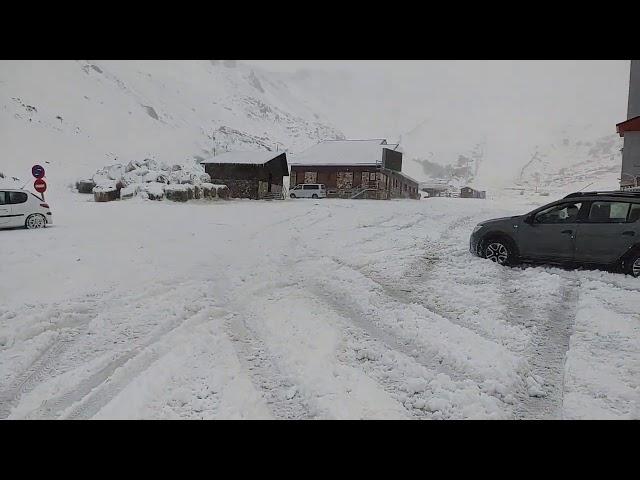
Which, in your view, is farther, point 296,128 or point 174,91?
point 296,128

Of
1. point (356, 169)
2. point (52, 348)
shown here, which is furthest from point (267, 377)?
point (356, 169)

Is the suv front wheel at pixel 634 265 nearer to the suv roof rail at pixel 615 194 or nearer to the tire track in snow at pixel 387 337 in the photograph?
the suv roof rail at pixel 615 194

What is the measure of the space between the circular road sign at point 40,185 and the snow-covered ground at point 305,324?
0.43 meters

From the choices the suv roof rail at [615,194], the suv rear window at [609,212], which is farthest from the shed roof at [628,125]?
the suv rear window at [609,212]

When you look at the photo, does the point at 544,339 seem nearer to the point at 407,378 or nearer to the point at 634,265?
the point at 407,378

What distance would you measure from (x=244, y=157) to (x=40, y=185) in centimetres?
300

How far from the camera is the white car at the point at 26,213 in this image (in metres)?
6.57

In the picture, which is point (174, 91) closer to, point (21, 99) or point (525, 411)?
point (21, 99)

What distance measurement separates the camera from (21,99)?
423 cm

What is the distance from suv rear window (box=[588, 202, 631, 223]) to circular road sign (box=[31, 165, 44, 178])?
7.20 metres

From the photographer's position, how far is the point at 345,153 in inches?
238
